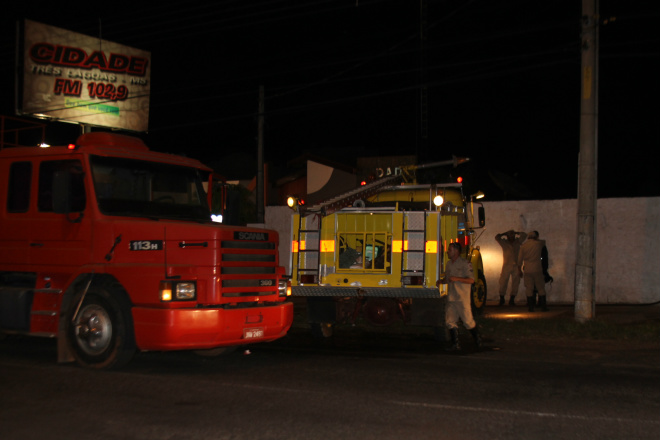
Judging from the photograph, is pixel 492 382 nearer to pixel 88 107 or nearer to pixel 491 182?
pixel 88 107

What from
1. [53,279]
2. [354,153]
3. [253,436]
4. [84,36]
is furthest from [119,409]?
[354,153]

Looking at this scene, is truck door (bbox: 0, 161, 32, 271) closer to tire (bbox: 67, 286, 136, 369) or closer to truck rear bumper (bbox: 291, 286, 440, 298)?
tire (bbox: 67, 286, 136, 369)

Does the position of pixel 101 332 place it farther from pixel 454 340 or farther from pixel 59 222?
pixel 454 340

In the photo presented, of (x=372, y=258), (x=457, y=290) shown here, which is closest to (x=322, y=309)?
(x=372, y=258)

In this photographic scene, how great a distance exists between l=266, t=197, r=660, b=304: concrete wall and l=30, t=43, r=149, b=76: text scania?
50.8ft

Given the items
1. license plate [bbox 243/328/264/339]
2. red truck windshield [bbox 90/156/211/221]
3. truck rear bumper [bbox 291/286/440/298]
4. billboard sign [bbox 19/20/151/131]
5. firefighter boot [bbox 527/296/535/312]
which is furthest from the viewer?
billboard sign [bbox 19/20/151/131]

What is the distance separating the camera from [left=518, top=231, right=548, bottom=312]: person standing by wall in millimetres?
16484

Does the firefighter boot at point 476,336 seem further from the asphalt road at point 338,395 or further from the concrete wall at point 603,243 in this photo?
the concrete wall at point 603,243

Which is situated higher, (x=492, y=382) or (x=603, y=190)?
(x=603, y=190)

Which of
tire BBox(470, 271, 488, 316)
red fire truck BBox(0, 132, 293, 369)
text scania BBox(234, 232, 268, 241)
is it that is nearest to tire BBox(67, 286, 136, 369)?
red fire truck BBox(0, 132, 293, 369)

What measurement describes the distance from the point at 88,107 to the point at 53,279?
19.2 m

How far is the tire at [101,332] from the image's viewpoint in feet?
29.6

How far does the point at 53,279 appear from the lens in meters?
9.73

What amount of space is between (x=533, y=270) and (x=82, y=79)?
18448 mm
